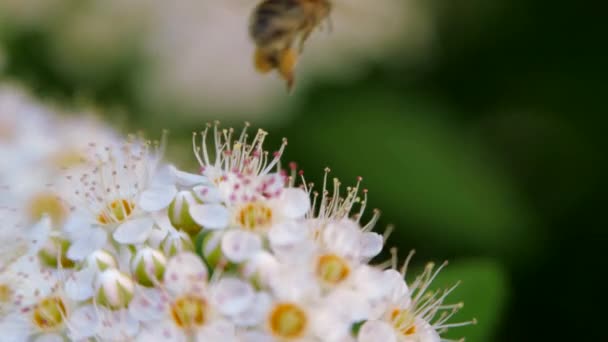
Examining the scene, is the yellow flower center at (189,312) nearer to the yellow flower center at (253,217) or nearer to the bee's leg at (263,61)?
the yellow flower center at (253,217)

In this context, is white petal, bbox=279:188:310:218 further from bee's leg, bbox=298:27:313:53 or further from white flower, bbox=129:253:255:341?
bee's leg, bbox=298:27:313:53

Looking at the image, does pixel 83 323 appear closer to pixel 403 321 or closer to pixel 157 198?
pixel 157 198

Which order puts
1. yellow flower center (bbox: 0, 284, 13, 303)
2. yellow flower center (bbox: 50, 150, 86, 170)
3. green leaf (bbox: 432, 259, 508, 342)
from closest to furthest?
yellow flower center (bbox: 0, 284, 13, 303), green leaf (bbox: 432, 259, 508, 342), yellow flower center (bbox: 50, 150, 86, 170)

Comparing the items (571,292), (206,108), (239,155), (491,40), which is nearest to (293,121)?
(206,108)

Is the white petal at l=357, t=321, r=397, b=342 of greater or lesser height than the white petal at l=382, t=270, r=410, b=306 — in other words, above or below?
below

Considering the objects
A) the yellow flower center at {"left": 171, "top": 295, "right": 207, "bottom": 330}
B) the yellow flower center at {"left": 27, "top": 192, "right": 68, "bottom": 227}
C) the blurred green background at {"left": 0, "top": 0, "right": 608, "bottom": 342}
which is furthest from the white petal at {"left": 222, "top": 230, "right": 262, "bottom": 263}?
the blurred green background at {"left": 0, "top": 0, "right": 608, "bottom": 342}

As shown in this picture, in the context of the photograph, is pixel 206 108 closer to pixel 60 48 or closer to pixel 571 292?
pixel 60 48
